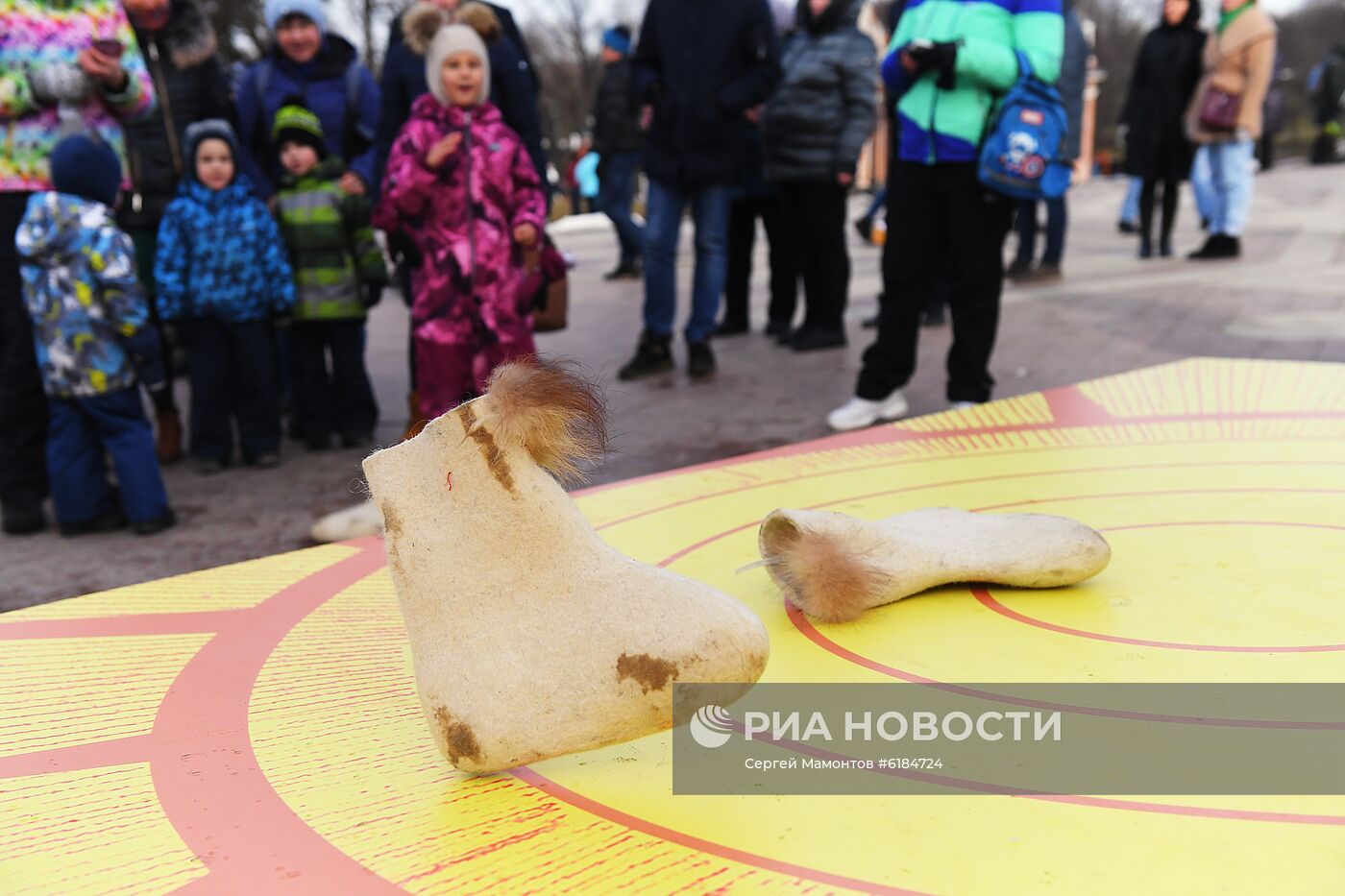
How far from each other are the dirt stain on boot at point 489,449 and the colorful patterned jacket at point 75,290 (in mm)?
2359

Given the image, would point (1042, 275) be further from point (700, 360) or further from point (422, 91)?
point (422, 91)

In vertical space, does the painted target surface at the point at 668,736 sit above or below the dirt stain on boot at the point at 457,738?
below

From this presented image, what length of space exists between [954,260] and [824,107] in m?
1.71

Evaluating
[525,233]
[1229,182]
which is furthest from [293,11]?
[1229,182]

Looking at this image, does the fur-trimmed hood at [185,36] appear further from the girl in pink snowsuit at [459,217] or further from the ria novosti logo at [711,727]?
the ria novosti logo at [711,727]

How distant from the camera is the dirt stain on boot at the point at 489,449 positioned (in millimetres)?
1383

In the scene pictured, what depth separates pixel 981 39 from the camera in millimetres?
3463

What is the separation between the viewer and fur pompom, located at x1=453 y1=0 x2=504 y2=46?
3.83m

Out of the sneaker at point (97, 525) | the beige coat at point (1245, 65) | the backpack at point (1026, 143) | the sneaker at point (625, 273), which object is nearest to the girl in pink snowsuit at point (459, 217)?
the sneaker at point (97, 525)

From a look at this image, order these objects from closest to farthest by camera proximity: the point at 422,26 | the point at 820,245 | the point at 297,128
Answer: the point at 422,26 < the point at 297,128 < the point at 820,245

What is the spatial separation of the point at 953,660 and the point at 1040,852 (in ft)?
1.54

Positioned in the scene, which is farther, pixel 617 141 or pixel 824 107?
pixel 617 141

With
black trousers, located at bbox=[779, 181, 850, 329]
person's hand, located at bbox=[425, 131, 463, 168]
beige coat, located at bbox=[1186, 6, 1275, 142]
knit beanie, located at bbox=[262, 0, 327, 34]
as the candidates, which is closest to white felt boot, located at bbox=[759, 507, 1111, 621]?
person's hand, located at bbox=[425, 131, 463, 168]

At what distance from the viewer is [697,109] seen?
4789 millimetres
